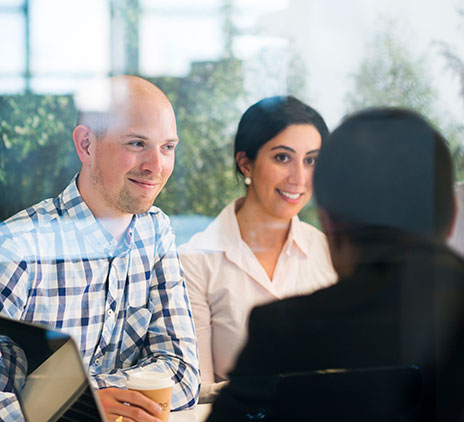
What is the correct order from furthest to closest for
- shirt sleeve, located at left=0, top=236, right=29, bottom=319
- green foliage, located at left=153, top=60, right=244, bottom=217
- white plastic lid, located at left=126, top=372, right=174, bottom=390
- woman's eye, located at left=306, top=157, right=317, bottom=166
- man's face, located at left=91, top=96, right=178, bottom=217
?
woman's eye, located at left=306, top=157, right=317, bottom=166, green foliage, located at left=153, top=60, right=244, bottom=217, man's face, located at left=91, top=96, right=178, bottom=217, shirt sleeve, located at left=0, top=236, right=29, bottom=319, white plastic lid, located at left=126, top=372, right=174, bottom=390

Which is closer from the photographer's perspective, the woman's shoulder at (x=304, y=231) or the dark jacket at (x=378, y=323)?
the dark jacket at (x=378, y=323)

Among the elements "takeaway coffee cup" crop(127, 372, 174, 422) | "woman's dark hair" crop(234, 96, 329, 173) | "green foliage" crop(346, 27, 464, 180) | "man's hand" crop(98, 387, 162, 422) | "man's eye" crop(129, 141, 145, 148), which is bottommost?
"man's hand" crop(98, 387, 162, 422)

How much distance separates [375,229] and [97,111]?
1066mm

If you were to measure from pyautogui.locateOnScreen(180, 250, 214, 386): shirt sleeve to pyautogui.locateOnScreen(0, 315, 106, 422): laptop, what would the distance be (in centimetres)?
96

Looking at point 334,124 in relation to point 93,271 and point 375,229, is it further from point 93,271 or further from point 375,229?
point 93,271

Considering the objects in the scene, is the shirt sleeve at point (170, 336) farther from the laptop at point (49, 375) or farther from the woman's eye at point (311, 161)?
the laptop at point (49, 375)

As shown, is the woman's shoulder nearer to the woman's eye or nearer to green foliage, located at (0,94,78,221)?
the woman's eye

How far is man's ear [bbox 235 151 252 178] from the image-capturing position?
6.02 ft

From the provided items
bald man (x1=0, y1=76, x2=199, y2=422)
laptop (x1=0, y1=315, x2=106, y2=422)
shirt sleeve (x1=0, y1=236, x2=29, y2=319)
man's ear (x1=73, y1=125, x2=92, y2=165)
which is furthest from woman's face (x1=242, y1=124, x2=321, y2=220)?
laptop (x1=0, y1=315, x2=106, y2=422)

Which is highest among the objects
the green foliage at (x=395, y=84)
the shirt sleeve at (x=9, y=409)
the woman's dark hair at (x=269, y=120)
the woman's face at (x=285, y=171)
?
the green foliage at (x=395, y=84)

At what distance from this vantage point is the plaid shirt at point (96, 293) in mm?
1554

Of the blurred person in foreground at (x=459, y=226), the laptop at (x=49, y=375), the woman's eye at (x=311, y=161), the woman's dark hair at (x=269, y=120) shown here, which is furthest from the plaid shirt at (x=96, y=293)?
the blurred person in foreground at (x=459, y=226)

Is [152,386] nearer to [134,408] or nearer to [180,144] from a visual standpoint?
[134,408]

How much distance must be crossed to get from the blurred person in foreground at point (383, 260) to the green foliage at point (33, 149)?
2.65 feet
